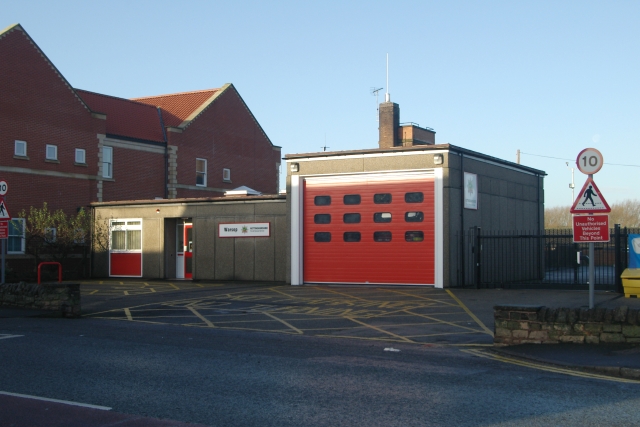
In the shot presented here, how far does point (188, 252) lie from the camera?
27.1 meters

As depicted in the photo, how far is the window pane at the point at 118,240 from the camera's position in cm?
2865

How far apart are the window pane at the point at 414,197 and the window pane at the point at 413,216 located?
1.27 feet

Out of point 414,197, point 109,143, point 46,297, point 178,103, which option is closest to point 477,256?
point 414,197

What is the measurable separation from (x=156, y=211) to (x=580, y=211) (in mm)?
19335

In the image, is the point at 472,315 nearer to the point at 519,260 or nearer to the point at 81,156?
the point at 519,260

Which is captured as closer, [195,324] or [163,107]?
[195,324]

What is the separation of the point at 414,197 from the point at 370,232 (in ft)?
6.12

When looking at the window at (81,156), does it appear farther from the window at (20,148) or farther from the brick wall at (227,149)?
the brick wall at (227,149)

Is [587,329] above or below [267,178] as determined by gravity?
below

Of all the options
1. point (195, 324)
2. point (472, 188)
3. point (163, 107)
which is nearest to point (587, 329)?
point (195, 324)

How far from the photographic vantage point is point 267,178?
4703 centimetres

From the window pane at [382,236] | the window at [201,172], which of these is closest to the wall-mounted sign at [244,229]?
the window pane at [382,236]

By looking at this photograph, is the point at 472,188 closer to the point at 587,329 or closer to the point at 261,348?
the point at 587,329

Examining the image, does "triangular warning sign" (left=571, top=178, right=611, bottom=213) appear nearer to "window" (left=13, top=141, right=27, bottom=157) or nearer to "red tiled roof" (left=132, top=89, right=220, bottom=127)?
"window" (left=13, top=141, right=27, bottom=157)
